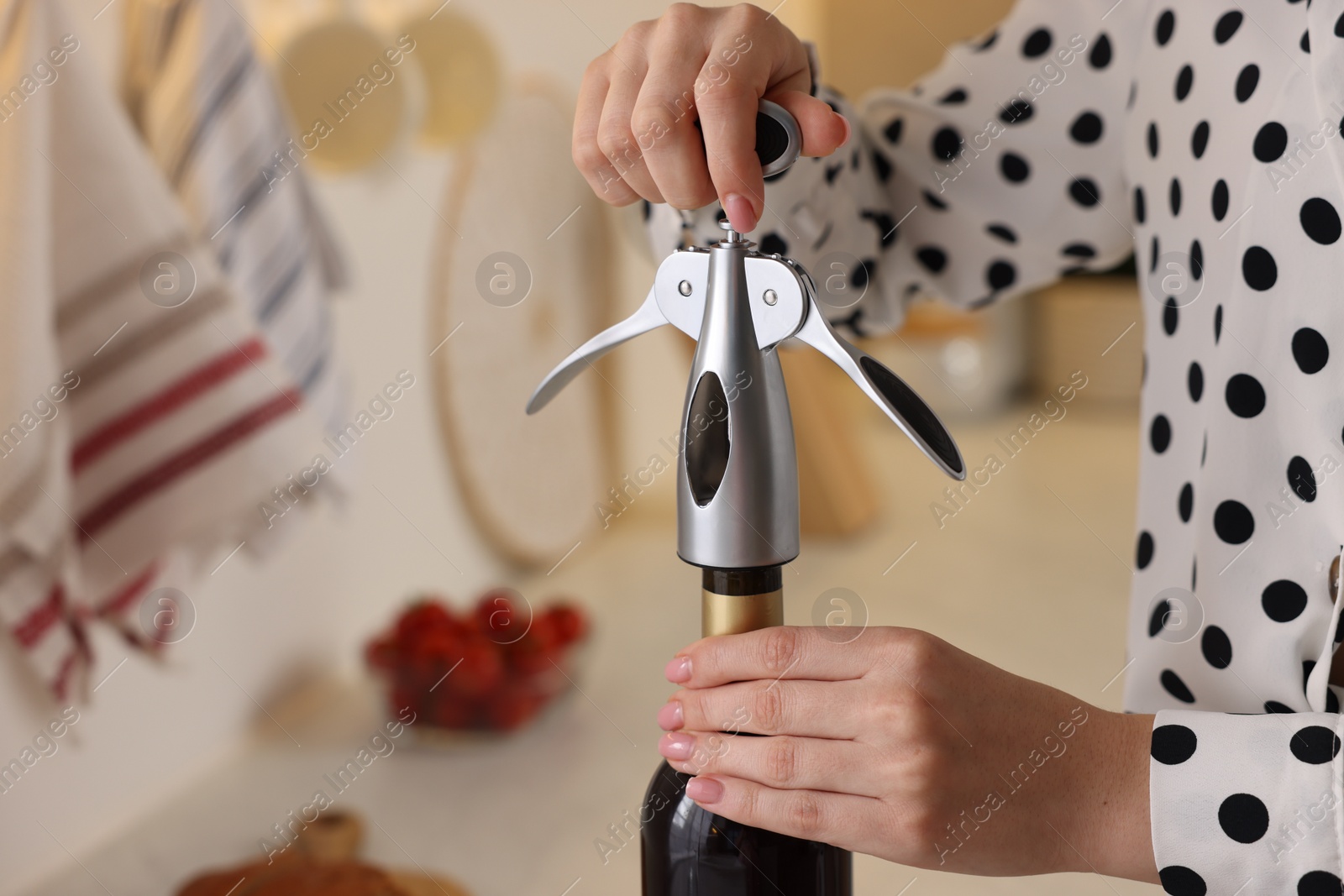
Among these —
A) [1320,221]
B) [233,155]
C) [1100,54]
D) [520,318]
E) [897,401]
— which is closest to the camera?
[897,401]

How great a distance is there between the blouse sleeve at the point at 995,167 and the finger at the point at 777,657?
19cm

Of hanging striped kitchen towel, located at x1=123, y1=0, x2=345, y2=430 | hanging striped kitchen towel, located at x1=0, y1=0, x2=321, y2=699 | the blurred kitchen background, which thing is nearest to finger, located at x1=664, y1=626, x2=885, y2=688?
the blurred kitchen background

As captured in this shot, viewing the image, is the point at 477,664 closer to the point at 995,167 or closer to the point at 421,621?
the point at 421,621

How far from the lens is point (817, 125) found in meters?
0.28

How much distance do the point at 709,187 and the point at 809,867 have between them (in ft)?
0.60

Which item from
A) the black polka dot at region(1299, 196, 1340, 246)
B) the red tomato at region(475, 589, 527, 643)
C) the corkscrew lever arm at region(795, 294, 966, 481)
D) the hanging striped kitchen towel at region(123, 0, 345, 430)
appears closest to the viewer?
the corkscrew lever arm at region(795, 294, 966, 481)

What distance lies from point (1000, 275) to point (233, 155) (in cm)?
43

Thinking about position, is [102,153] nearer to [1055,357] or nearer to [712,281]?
[712,281]

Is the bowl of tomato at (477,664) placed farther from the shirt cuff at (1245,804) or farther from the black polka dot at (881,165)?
the shirt cuff at (1245,804)

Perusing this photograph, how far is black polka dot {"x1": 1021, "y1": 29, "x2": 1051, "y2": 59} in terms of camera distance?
18.2 inches

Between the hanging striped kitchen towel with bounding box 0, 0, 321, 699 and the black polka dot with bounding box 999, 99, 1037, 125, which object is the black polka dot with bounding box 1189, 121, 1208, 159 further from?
the hanging striped kitchen towel with bounding box 0, 0, 321, 699

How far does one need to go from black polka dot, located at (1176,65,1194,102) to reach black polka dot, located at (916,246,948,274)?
0.37 ft

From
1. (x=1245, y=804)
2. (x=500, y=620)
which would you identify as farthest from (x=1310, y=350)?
(x=500, y=620)

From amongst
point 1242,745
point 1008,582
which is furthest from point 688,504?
point 1008,582
